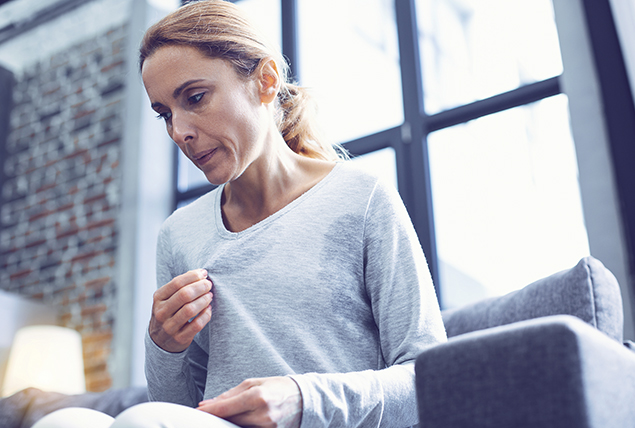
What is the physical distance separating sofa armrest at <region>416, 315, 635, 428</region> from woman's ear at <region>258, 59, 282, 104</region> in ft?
2.21

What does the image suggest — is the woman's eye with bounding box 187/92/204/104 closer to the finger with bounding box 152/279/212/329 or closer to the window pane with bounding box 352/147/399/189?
the finger with bounding box 152/279/212/329

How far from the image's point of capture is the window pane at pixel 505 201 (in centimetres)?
254

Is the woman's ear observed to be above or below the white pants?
above

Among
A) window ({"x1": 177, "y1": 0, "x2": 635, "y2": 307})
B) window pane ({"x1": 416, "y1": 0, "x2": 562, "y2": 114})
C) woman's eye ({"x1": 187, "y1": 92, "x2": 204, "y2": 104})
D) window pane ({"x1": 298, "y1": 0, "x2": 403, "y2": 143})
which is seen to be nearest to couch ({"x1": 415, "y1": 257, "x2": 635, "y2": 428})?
woman's eye ({"x1": 187, "y1": 92, "x2": 204, "y2": 104})

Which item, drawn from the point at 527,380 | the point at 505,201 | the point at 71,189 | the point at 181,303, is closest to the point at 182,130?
the point at 181,303

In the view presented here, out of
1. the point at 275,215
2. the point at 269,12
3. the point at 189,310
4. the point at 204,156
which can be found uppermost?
the point at 269,12

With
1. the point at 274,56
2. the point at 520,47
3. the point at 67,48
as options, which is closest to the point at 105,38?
the point at 67,48

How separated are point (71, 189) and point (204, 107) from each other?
3.21 metres

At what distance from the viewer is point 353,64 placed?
11.1 feet

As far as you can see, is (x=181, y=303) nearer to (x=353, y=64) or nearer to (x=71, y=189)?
(x=353, y=64)

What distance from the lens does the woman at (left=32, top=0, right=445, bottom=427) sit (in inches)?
36.8

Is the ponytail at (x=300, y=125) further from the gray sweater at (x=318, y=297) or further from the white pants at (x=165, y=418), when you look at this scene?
the white pants at (x=165, y=418)

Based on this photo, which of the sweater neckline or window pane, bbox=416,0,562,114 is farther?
window pane, bbox=416,0,562,114

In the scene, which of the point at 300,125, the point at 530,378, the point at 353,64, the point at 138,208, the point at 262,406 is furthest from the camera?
the point at 138,208
